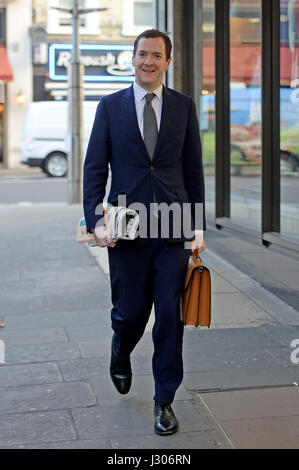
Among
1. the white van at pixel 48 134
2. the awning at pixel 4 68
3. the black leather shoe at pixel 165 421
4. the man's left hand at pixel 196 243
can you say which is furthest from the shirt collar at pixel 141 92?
the awning at pixel 4 68

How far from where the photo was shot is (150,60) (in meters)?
4.39

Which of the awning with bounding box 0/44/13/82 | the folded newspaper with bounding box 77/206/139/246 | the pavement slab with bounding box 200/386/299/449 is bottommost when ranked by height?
the pavement slab with bounding box 200/386/299/449

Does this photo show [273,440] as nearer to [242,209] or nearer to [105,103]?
[105,103]

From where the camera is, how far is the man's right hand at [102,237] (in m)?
4.36

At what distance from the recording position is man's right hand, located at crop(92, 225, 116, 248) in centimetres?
436

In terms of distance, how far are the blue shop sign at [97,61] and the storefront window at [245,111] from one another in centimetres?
2370

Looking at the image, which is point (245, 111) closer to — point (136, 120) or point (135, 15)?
point (136, 120)

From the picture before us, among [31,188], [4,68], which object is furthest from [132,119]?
[4,68]

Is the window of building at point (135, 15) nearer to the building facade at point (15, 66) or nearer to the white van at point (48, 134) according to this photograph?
the building facade at point (15, 66)

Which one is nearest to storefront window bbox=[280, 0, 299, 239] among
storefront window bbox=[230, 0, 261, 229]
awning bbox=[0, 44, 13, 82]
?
storefront window bbox=[230, 0, 261, 229]

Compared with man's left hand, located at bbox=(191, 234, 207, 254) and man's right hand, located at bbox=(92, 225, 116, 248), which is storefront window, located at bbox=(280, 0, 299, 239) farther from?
man's right hand, located at bbox=(92, 225, 116, 248)

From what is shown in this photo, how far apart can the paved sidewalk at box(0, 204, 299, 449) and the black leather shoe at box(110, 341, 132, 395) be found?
3.1 inches

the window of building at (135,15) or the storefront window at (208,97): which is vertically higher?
the window of building at (135,15)
